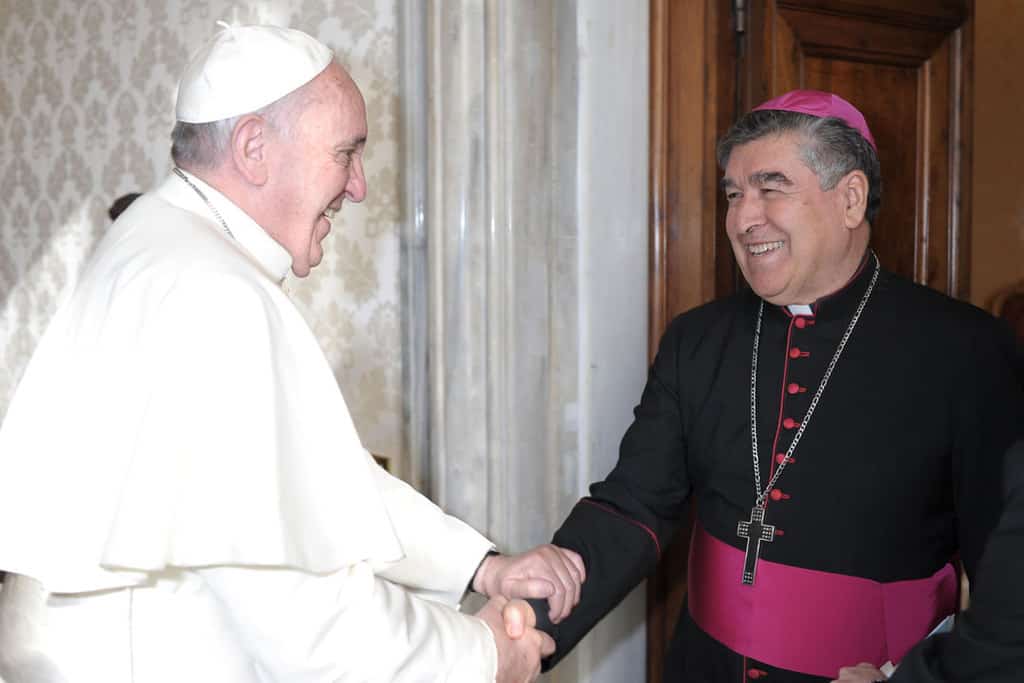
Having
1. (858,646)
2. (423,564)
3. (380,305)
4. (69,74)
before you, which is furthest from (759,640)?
(69,74)

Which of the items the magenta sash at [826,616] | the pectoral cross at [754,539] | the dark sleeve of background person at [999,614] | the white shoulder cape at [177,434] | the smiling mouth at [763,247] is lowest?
the magenta sash at [826,616]

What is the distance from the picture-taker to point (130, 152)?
13.9 ft

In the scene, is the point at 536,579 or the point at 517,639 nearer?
the point at 517,639

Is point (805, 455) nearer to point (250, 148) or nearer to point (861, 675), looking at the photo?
point (861, 675)

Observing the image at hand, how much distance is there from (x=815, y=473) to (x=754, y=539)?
200 mm

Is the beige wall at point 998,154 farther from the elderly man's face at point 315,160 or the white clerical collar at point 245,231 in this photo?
the white clerical collar at point 245,231

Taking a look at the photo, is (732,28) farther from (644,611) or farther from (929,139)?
(644,611)

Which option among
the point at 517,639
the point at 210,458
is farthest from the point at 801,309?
the point at 210,458

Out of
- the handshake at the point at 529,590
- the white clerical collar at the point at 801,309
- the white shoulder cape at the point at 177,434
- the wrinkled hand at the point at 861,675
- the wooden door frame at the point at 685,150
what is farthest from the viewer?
the wooden door frame at the point at 685,150

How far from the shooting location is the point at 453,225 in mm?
2889

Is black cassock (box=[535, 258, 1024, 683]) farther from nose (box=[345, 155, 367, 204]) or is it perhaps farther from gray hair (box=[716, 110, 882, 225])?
nose (box=[345, 155, 367, 204])

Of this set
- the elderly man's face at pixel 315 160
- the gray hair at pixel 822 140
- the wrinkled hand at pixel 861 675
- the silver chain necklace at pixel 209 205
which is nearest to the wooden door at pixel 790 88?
the gray hair at pixel 822 140

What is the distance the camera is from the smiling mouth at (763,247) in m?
2.42

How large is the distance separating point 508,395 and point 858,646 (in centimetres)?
110
